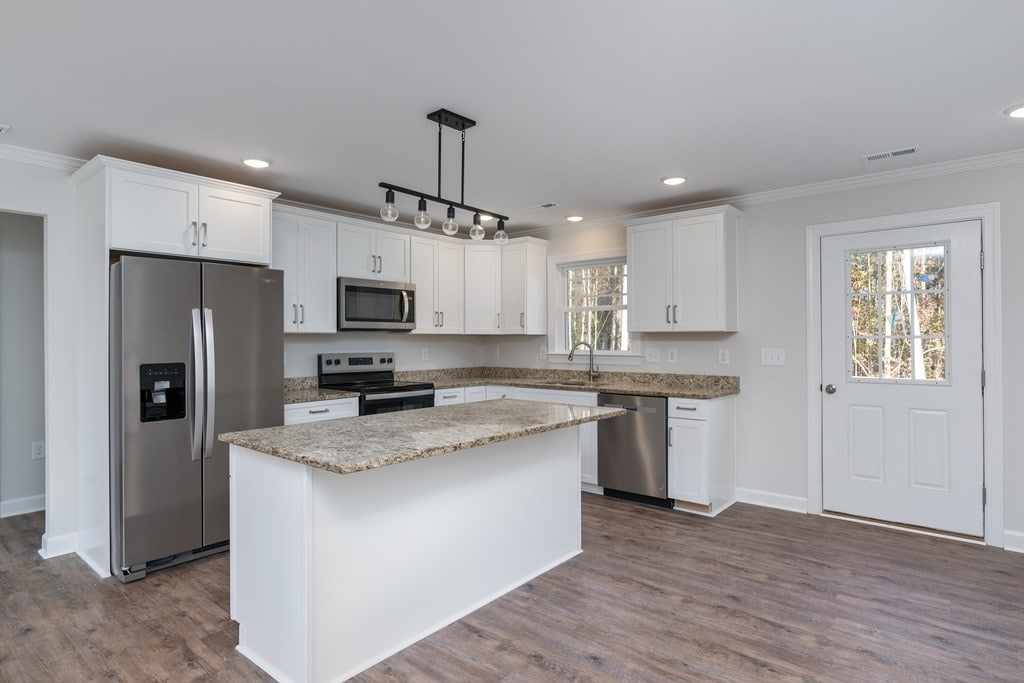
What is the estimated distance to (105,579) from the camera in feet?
9.75

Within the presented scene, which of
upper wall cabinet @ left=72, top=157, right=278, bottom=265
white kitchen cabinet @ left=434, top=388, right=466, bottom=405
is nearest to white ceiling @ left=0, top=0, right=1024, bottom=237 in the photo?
upper wall cabinet @ left=72, top=157, right=278, bottom=265

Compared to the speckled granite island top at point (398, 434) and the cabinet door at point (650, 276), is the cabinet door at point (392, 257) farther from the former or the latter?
the speckled granite island top at point (398, 434)

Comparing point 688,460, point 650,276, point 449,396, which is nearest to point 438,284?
point 449,396

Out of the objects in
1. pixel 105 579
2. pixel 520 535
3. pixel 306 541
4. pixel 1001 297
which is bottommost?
pixel 105 579

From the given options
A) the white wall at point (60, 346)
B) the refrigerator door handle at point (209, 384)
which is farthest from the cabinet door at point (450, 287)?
the white wall at point (60, 346)

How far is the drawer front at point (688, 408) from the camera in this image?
397 cm

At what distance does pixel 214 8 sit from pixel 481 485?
2080 millimetres

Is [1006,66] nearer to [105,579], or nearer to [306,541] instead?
[306,541]

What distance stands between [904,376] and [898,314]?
15.8 inches

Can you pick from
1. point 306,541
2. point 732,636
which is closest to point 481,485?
point 306,541

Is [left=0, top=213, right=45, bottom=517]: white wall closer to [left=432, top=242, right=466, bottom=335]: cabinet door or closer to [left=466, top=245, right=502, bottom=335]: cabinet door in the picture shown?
[left=432, top=242, right=466, bottom=335]: cabinet door

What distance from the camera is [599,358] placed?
509 cm

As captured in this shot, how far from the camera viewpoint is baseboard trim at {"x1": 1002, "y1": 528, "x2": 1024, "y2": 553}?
3301 millimetres

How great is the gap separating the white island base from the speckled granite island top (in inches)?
3.6
